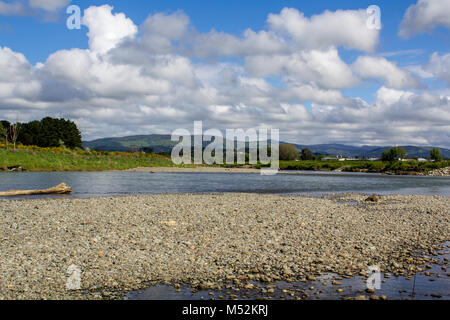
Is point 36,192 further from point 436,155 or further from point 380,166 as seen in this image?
point 436,155

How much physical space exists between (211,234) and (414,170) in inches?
4355

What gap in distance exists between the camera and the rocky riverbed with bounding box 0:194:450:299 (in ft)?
35.2

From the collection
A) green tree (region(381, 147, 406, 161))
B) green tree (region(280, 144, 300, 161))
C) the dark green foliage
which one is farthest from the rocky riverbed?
green tree (region(280, 144, 300, 161))

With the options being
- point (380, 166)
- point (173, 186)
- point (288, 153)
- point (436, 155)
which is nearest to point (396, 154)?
point (436, 155)

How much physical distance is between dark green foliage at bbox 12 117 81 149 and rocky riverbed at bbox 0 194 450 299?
108 meters

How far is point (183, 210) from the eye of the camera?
851 inches

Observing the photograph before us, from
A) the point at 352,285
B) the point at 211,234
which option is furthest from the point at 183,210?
the point at 352,285

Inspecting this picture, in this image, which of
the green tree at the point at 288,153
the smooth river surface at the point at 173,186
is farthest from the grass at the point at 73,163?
the green tree at the point at 288,153

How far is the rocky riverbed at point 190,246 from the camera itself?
1073cm

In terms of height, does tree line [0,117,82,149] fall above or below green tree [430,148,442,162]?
above

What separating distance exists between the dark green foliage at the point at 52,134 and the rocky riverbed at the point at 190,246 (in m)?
108

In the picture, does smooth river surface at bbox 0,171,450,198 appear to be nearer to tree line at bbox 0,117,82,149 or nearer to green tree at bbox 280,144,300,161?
tree line at bbox 0,117,82,149

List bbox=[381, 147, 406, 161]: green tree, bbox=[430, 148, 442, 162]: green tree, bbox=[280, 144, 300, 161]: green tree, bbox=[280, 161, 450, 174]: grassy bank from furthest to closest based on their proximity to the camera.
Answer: bbox=[280, 144, 300, 161]: green tree, bbox=[381, 147, 406, 161]: green tree, bbox=[430, 148, 442, 162]: green tree, bbox=[280, 161, 450, 174]: grassy bank
